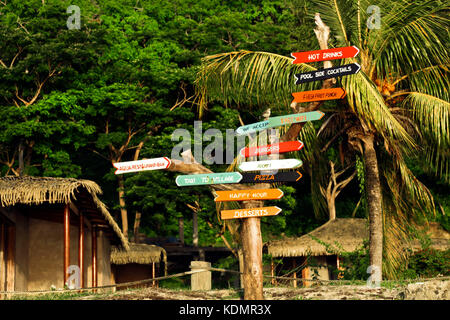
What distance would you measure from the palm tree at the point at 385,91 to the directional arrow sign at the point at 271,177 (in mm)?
3314

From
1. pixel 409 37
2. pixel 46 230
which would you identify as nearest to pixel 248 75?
pixel 409 37

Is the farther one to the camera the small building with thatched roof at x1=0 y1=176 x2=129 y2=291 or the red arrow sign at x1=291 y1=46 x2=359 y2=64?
the small building with thatched roof at x1=0 y1=176 x2=129 y2=291

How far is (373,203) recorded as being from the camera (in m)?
14.0

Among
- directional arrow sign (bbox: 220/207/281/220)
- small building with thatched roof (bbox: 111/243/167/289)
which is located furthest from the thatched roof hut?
directional arrow sign (bbox: 220/207/281/220)

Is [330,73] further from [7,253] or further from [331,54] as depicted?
[7,253]

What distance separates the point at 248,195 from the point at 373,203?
4.53m

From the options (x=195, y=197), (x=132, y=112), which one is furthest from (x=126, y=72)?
(x=195, y=197)

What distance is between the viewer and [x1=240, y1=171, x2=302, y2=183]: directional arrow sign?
9.96 meters

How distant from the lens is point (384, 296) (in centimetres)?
1070

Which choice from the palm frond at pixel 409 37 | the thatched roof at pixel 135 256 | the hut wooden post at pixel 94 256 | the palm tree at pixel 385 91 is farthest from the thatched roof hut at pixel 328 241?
the palm frond at pixel 409 37

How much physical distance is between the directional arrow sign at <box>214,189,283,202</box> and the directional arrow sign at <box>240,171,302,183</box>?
17cm

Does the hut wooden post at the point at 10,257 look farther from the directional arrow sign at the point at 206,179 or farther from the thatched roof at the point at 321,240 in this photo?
the thatched roof at the point at 321,240

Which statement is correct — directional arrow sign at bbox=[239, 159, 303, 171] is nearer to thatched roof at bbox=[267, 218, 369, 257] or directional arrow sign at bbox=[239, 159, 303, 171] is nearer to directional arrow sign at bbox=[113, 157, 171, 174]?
directional arrow sign at bbox=[113, 157, 171, 174]

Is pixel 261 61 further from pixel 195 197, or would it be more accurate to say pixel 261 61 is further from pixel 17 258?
pixel 195 197
